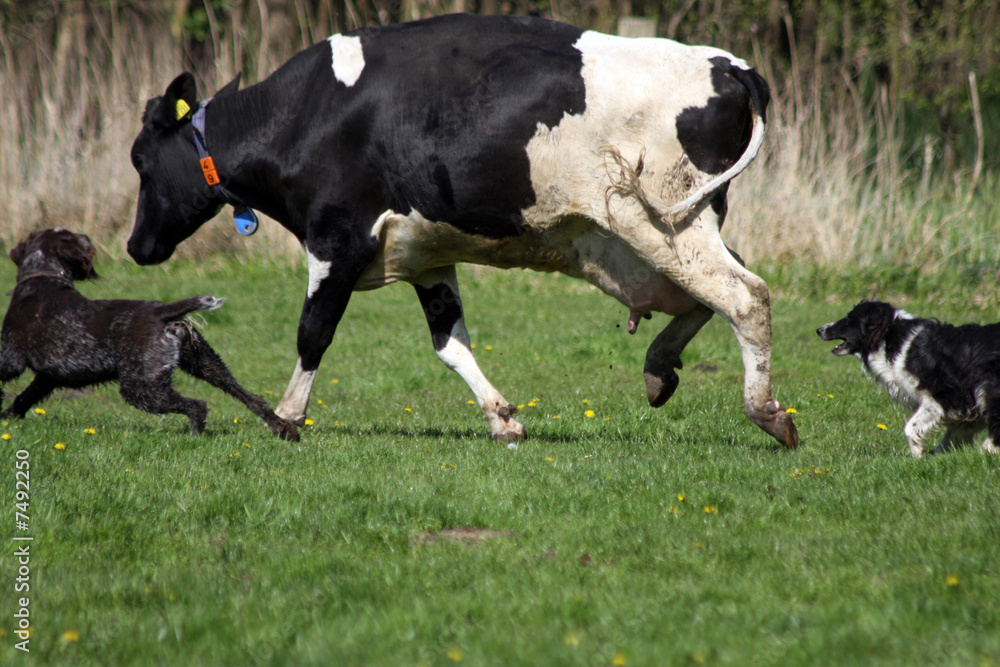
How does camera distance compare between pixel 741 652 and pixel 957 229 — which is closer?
pixel 741 652

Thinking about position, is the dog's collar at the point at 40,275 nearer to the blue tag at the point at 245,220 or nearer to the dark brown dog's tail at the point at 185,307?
the dark brown dog's tail at the point at 185,307

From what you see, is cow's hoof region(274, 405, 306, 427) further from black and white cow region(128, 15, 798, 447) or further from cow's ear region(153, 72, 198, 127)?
cow's ear region(153, 72, 198, 127)

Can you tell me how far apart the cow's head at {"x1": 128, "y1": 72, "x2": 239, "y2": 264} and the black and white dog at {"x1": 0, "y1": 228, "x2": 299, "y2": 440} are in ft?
2.29

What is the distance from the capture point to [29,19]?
19.9 metres

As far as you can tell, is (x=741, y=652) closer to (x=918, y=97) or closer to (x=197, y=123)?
(x=197, y=123)

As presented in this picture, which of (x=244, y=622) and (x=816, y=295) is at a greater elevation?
(x=244, y=622)

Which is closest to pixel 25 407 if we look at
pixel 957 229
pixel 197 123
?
pixel 197 123

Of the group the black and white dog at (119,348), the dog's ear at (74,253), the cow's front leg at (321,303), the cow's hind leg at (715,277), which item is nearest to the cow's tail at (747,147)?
the cow's hind leg at (715,277)

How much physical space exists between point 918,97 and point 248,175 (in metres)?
14.7

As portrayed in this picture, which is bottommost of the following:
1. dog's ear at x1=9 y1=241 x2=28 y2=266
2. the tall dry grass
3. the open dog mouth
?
the tall dry grass

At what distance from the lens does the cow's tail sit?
5660 mm

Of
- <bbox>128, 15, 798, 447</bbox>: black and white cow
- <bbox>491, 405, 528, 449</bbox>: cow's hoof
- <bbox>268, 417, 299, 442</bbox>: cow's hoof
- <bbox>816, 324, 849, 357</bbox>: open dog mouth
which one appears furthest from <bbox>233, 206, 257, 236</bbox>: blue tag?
<bbox>816, 324, 849, 357</bbox>: open dog mouth

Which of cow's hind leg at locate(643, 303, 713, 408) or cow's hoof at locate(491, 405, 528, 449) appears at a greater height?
cow's hind leg at locate(643, 303, 713, 408)

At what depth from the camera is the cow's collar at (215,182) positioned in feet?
22.2
